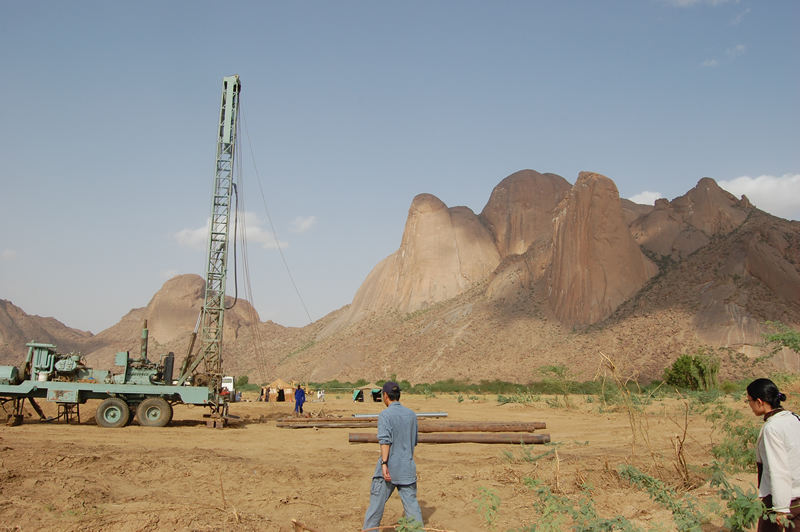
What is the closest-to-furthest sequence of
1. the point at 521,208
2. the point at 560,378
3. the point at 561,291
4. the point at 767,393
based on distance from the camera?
the point at 767,393 < the point at 560,378 < the point at 561,291 < the point at 521,208

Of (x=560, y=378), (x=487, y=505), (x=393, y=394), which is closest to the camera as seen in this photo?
(x=393, y=394)

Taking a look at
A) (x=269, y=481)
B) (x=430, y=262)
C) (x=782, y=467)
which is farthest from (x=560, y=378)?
(x=430, y=262)

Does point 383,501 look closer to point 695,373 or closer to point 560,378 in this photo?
point 560,378

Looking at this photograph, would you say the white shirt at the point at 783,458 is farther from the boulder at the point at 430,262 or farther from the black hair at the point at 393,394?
the boulder at the point at 430,262

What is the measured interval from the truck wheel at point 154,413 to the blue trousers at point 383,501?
1331cm

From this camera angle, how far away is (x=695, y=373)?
30.2 metres

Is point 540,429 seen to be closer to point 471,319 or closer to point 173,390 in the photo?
point 173,390

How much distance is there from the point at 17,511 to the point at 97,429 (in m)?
11.0

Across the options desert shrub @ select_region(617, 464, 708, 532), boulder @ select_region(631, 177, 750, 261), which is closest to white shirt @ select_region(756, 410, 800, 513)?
desert shrub @ select_region(617, 464, 708, 532)

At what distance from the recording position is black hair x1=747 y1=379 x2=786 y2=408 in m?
4.14

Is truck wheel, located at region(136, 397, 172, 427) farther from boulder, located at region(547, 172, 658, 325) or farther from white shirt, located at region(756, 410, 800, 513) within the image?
boulder, located at region(547, 172, 658, 325)

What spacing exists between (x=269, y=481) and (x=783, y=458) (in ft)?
24.5

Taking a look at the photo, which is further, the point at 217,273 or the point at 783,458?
the point at 217,273

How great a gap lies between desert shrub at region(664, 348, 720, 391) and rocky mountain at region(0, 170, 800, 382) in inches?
143
